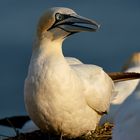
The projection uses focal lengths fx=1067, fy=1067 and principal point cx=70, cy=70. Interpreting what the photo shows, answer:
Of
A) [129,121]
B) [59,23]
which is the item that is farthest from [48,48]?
[129,121]

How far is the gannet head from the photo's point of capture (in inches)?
399

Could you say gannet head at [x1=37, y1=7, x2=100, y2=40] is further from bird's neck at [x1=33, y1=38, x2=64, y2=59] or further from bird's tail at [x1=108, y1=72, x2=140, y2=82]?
bird's tail at [x1=108, y1=72, x2=140, y2=82]

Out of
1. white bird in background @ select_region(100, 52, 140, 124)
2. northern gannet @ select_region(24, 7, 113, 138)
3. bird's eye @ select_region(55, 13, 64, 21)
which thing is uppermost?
bird's eye @ select_region(55, 13, 64, 21)

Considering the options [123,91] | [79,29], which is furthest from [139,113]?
[123,91]

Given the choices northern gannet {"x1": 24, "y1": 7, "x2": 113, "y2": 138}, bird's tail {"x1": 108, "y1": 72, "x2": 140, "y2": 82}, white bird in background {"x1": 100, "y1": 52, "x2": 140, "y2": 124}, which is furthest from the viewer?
white bird in background {"x1": 100, "y1": 52, "x2": 140, "y2": 124}

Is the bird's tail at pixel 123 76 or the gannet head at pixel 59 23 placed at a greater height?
the gannet head at pixel 59 23

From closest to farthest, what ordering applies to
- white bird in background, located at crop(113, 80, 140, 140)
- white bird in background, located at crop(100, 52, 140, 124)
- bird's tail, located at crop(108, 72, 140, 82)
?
white bird in background, located at crop(113, 80, 140, 140), bird's tail, located at crop(108, 72, 140, 82), white bird in background, located at crop(100, 52, 140, 124)

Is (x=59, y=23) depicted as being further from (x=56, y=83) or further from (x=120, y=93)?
(x=120, y=93)

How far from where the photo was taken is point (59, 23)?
33.4 ft

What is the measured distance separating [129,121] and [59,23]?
2461mm

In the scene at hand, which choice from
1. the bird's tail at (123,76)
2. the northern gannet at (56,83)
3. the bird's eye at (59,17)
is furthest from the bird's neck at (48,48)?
the bird's tail at (123,76)

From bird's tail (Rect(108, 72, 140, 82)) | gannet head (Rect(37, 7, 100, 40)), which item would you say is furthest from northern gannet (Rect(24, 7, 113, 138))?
bird's tail (Rect(108, 72, 140, 82))

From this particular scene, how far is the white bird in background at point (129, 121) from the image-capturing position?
25.6 feet

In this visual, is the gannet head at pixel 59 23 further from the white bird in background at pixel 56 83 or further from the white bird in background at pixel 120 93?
the white bird in background at pixel 120 93
